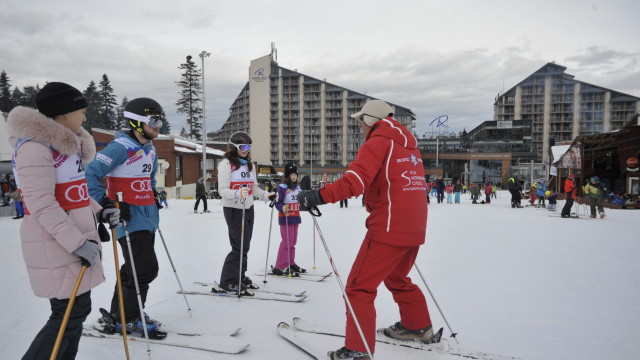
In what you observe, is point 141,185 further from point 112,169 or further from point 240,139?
point 240,139

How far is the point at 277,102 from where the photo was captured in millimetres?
65812

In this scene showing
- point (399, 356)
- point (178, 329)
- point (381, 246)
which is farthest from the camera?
point (178, 329)

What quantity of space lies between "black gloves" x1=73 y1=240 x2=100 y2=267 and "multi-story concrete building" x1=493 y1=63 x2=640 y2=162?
68859mm

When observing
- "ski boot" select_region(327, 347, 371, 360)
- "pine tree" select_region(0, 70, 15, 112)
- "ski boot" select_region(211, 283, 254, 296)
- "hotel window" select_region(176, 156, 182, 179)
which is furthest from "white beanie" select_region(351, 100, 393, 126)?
"pine tree" select_region(0, 70, 15, 112)

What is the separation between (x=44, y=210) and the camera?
202 cm

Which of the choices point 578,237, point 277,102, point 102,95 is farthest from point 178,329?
point 102,95

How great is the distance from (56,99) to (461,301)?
4.36 m

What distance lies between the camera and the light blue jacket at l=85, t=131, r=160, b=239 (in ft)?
9.44

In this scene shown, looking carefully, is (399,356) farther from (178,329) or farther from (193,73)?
(193,73)

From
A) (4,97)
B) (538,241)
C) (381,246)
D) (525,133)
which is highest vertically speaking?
(4,97)

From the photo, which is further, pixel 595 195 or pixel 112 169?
pixel 595 195

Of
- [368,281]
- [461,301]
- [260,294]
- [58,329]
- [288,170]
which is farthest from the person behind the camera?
[288,170]

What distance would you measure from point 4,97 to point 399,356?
254 feet

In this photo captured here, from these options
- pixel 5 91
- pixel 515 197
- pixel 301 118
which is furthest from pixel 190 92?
pixel 515 197
